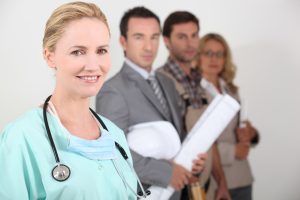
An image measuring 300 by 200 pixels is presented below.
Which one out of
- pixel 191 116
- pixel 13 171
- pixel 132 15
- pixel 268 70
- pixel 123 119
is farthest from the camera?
pixel 268 70

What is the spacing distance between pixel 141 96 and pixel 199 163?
0.42 metres

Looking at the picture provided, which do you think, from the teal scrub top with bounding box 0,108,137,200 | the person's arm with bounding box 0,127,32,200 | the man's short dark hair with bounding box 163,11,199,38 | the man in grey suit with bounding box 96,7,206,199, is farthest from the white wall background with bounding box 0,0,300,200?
the person's arm with bounding box 0,127,32,200

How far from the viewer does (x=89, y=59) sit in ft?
3.72

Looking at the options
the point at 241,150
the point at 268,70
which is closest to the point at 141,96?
the point at 241,150

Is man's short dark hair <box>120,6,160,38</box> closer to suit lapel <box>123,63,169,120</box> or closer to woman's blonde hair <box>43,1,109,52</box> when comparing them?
suit lapel <box>123,63,169,120</box>

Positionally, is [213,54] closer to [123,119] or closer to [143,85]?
[143,85]

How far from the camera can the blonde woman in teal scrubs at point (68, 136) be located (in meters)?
1.05

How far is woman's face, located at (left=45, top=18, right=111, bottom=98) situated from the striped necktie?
0.76 meters

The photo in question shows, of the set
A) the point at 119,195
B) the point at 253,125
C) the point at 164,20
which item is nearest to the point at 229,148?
the point at 253,125

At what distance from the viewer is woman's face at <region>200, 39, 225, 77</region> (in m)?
2.13

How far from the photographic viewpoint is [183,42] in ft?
6.82

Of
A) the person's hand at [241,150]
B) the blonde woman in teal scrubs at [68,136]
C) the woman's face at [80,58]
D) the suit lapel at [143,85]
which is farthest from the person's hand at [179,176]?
the woman's face at [80,58]

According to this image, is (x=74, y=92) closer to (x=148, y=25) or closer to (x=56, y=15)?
(x=56, y=15)

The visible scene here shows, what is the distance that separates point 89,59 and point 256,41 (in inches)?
52.1
